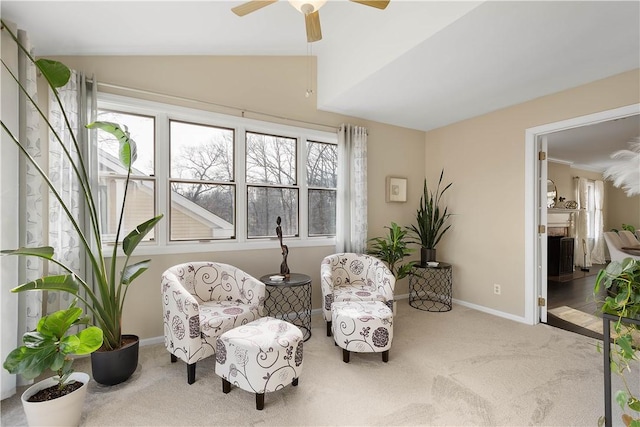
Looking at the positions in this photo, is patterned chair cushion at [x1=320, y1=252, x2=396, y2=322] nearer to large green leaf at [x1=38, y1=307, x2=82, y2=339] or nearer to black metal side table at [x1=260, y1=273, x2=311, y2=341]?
black metal side table at [x1=260, y1=273, x2=311, y2=341]

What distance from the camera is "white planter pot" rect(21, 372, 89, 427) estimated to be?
158 centimetres

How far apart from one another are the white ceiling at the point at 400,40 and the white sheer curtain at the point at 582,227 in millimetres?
4781

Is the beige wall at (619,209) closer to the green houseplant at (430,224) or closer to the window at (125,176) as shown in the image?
the green houseplant at (430,224)

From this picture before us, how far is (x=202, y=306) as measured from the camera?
250cm

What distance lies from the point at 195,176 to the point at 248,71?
130 cm

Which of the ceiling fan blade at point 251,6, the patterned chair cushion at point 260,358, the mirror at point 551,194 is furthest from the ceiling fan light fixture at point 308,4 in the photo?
the mirror at point 551,194

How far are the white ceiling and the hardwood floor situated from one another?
217 centimetres

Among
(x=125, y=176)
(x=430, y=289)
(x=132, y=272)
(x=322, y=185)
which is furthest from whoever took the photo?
(x=430, y=289)

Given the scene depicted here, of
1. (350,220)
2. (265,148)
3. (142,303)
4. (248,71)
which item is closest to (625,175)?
(350,220)

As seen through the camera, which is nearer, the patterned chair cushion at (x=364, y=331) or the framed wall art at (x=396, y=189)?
the patterned chair cushion at (x=364, y=331)

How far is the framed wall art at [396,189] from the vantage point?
13.6ft

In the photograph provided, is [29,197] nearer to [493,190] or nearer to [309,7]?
[309,7]

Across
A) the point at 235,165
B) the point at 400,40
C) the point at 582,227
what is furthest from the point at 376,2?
the point at 582,227

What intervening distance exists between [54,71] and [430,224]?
393 cm
